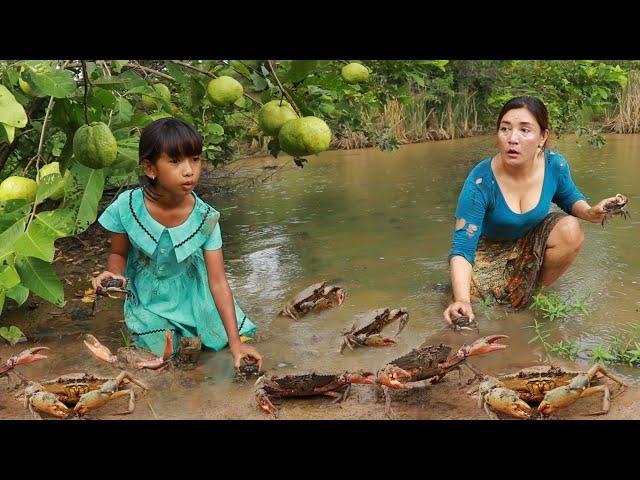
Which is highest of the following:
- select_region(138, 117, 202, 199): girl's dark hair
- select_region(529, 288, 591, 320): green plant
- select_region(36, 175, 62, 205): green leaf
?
select_region(138, 117, 202, 199): girl's dark hair

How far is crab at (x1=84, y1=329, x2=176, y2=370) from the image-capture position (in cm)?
291

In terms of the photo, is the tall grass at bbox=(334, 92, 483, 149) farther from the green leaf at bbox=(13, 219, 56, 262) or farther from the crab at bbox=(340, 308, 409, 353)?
the green leaf at bbox=(13, 219, 56, 262)

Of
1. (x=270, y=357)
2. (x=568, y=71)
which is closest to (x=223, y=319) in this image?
(x=270, y=357)

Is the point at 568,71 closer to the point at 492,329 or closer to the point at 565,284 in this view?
the point at 565,284

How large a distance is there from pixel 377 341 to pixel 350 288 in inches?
35.1

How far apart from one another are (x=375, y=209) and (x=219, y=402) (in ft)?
12.2

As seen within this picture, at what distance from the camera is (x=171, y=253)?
3090mm

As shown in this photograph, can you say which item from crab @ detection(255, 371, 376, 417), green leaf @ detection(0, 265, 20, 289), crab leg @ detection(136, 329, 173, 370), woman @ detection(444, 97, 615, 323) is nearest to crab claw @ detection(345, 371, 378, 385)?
crab @ detection(255, 371, 376, 417)

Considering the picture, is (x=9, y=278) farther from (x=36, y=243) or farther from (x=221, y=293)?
(x=221, y=293)

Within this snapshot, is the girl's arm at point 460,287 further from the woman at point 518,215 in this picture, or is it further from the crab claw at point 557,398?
the crab claw at point 557,398

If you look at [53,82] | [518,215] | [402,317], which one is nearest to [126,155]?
[53,82]

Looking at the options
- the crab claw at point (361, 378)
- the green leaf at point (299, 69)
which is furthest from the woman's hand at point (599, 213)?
the green leaf at point (299, 69)

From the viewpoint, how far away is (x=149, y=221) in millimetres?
3006

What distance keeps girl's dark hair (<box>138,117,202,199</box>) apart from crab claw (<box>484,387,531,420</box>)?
1478 millimetres
